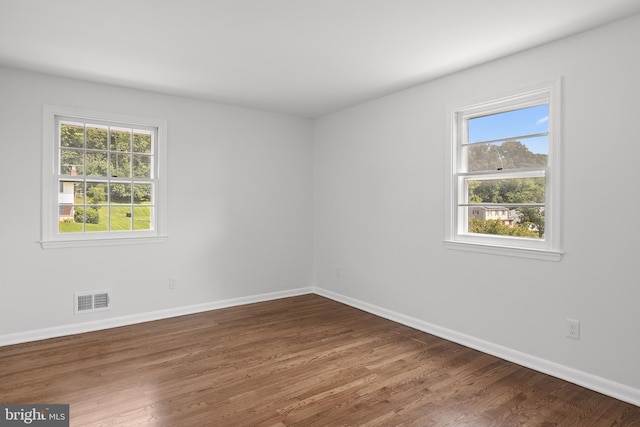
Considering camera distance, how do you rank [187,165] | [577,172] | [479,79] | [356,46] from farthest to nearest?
[187,165], [479,79], [356,46], [577,172]

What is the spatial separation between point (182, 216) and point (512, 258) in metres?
3.44

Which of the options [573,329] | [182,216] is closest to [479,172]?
[573,329]

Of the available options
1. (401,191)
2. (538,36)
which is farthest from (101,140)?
(538,36)

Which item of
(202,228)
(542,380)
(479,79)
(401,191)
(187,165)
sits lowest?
(542,380)

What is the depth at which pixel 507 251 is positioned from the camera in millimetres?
3189

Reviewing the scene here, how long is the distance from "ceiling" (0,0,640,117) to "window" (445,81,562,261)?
466 mm

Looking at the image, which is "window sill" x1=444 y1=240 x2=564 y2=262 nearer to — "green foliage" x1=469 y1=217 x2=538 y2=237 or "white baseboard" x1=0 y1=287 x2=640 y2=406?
"green foliage" x1=469 y1=217 x2=538 y2=237

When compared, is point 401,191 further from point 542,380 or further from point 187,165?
point 187,165

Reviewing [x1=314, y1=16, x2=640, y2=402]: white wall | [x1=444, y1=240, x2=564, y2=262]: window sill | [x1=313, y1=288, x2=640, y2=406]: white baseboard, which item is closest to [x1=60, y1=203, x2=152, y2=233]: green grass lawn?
[x1=314, y1=16, x2=640, y2=402]: white wall

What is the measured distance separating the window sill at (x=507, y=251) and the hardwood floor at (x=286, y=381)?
0.88 meters

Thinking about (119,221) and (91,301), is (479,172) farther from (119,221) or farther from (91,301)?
(91,301)

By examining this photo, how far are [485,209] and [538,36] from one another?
1430 millimetres

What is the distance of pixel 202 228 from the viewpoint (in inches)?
180

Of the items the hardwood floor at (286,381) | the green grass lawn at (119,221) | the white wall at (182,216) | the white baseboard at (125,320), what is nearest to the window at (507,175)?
the hardwood floor at (286,381)
